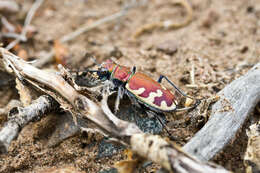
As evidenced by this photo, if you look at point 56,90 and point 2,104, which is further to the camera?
point 2,104

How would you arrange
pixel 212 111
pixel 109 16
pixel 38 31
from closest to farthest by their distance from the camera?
1. pixel 212 111
2. pixel 38 31
3. pixel 109 16

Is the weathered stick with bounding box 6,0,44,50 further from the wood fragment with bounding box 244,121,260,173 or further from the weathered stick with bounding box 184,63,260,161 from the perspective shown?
the wood fragment with bounding box 244,121,260,173

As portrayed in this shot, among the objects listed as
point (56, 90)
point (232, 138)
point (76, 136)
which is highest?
point (56, 90)

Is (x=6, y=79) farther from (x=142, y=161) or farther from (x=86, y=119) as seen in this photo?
(x=142, y=161)

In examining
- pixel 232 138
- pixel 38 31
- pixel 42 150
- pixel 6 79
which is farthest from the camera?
pixel 38 31

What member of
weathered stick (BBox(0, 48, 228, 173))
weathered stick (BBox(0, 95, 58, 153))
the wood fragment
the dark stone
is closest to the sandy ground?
the dark stone

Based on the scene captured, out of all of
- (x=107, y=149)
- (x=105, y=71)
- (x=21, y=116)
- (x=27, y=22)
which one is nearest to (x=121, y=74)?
(x=105, y=71)

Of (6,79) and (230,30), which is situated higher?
(6,79)

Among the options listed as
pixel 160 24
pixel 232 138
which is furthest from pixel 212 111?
pixel 160 24

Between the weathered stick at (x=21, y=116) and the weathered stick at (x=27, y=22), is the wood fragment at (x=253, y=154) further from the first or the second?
the weathered stick at (x=27, y=22)
